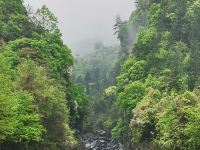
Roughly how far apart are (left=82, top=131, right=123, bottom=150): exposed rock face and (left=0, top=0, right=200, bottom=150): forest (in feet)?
0.98

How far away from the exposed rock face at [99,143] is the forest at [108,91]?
299 millimetres

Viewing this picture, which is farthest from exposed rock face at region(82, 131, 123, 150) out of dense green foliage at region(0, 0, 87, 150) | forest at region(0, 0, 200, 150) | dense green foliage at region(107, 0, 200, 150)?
dense green foliage at region(0, 0, 87, 150)

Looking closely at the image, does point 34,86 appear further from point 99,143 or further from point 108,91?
point 108,91

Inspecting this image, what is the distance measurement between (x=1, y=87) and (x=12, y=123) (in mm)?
3690

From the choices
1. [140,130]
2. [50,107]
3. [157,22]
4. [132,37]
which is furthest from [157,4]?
[50,107]

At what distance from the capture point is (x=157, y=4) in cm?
12462

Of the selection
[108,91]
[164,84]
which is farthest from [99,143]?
[164,84]

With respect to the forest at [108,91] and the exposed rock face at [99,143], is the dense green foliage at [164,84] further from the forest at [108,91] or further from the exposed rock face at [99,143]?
the exposed rock face at [99,143]

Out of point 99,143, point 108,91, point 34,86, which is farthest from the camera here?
point 108,91

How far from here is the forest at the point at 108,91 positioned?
55.4 m

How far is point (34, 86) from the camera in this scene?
207 ft

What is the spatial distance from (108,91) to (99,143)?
1480 centimetres

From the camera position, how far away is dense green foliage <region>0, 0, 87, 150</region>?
51719mm

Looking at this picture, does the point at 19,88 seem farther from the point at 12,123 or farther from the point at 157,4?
the point at 157,4
